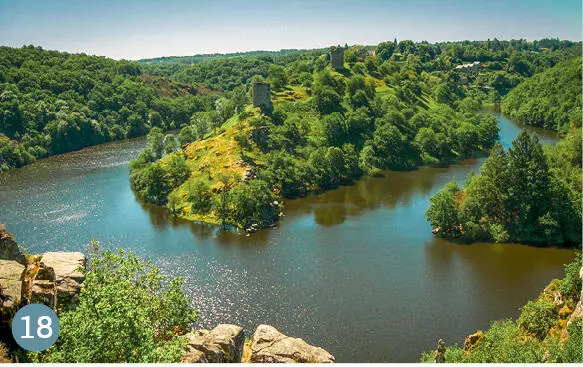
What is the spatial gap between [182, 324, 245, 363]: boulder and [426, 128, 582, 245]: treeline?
41.1 meters

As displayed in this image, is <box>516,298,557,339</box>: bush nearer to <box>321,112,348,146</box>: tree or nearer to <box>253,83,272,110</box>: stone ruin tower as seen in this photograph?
<box>321,112,348,146</box>: tree

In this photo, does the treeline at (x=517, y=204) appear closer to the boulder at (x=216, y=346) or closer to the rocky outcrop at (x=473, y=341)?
the rocky outcrop at (x=473, y=341)

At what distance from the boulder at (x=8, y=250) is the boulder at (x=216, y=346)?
33.6 ft

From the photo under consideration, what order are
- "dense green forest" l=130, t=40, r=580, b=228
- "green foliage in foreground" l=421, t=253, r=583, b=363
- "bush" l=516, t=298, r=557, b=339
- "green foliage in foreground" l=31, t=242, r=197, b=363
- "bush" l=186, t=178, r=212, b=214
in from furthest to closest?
"dense green forest" l=130, t=40, r=580, b=228 → "bush" l=186, t=178, r=212, b=214 → "bush" l=516, t=298, r=557, b=339 → "green foliage in foreground" l=421, t=253, r=583, b=363 → "green foliage in foreground" l=31, t=242, r=197, b=363

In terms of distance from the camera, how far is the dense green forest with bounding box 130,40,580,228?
7806 cm

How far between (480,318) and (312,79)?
9417cm

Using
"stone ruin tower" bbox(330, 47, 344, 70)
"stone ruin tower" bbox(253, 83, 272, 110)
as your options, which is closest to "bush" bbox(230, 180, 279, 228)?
"stone ruin tower" bbox(253, 83, 272, 110)

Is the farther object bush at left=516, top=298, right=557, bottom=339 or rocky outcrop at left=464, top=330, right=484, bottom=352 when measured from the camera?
rocky outcrop at left=464, top=330, right=484, bottom=352

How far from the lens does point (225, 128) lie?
100250mm

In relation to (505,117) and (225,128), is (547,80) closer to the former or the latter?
(505,117)

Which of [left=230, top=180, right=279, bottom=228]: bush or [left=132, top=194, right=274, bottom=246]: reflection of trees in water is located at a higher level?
[left=230, top=180, right=279, bottom=228]: bush

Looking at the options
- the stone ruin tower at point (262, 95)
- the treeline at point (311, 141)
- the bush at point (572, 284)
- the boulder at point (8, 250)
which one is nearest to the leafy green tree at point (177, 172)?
the treeline at point (311, 141)

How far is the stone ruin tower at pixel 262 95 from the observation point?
341 ft

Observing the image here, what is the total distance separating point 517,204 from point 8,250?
5624cm
